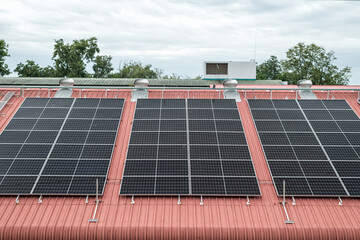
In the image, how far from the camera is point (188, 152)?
56.6 ft

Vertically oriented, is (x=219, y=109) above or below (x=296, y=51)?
below

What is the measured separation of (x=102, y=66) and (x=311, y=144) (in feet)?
205

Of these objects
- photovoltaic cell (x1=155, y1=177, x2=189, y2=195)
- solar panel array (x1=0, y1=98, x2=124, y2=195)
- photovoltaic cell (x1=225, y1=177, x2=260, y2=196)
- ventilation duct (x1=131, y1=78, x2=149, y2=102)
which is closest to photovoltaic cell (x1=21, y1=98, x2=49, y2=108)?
solar panel array (x1=0, y1=98, x2=124, y2=195)

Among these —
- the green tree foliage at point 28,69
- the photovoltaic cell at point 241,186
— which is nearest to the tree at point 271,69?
the green tree foliage at point 28,69

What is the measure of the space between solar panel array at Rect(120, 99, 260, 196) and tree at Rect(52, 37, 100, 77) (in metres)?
50.2

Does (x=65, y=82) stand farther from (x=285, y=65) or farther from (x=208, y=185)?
(x=285, y=65)

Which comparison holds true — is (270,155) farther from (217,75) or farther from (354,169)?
(217,75)

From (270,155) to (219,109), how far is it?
5113 mm

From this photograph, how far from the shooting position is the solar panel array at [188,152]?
15.5 meters

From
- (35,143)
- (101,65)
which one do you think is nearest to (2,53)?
(101,65)

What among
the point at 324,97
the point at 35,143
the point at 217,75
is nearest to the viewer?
the point at 35,143

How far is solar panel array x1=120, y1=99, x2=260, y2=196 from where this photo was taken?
50.8ft

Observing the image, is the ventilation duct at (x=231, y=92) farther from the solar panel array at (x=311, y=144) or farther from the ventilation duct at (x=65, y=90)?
the ventilation duct at (x=65, y=90)

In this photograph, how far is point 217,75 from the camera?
53.1m
